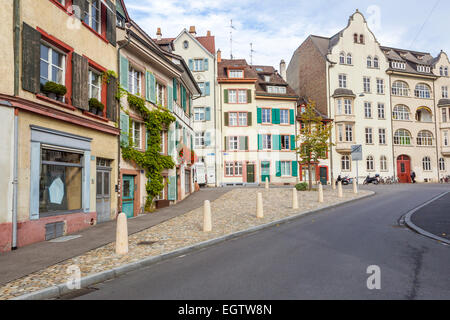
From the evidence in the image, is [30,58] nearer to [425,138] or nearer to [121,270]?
[121,270]

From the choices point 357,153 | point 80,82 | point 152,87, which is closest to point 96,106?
point 80,82

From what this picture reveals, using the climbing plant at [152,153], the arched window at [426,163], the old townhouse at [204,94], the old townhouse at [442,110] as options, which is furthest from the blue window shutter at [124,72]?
the old townhouse at [442,110]

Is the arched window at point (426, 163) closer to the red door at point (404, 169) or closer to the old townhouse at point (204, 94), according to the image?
the red door at point (404, 169)

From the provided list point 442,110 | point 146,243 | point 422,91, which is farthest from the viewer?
point 442,110

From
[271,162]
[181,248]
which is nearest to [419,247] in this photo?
[181,248]

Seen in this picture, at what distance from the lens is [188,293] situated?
4617 mm

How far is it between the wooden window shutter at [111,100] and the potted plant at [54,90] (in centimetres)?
263

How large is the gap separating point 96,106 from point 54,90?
224 centimetres

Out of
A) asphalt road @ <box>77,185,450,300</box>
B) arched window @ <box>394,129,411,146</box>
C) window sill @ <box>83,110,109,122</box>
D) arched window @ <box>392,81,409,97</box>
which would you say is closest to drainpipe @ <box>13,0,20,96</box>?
window sill @ <box>83,110,109,122</box>

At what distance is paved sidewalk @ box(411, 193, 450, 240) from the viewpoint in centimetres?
886

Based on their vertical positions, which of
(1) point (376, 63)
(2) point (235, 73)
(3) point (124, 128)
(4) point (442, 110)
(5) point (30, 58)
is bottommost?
(3) point (124, 128)

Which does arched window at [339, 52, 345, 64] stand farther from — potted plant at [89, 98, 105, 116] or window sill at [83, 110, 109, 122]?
potted plant at [89, 98, 105, 116]

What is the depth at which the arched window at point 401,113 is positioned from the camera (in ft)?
135

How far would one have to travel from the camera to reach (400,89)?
41.7 metres
